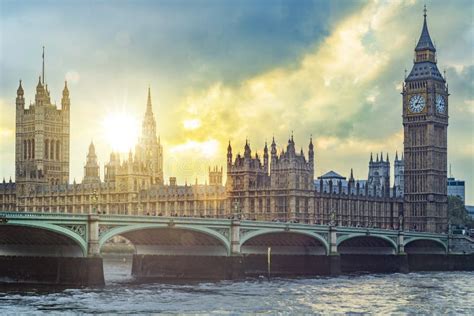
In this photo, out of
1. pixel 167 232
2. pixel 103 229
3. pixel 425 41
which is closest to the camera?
pixel 103 229

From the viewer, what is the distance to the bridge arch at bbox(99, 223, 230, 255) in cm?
9259

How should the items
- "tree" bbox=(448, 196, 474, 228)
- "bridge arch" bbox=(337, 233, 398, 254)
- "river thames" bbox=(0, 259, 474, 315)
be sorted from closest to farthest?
"river thames" bbox=(0, 259, 474, 315)
"bridge arch" bbox=(337, 233, 398, 254)
"tree" bbox=(448, 196, 474, 228)

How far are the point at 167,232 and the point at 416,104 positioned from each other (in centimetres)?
7421

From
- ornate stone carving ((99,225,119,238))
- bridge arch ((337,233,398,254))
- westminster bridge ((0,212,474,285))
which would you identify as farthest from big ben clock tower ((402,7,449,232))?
ornate stone carving ((99,225,119,238))

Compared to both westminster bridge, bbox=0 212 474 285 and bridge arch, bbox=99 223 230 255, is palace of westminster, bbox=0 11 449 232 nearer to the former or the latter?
westminster bridge, bbox=0 212 474 285

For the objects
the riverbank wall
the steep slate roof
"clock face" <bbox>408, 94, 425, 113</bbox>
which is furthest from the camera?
the steep slate roof

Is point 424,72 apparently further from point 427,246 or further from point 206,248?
point 206,248

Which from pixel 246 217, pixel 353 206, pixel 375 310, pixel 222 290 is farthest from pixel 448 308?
pixel 353 206

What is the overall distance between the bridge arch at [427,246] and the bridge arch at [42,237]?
63652 mm

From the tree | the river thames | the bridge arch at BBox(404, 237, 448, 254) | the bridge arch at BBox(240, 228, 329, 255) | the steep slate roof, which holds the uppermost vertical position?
the steep slate roof

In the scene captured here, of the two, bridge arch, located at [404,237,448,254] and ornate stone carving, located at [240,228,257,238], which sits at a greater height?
ornate stone carving, located at [240,228,257,238]

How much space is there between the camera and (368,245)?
438 ft

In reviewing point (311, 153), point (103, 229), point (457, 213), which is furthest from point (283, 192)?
point (103, 229)

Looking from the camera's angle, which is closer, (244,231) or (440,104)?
(244,231)
